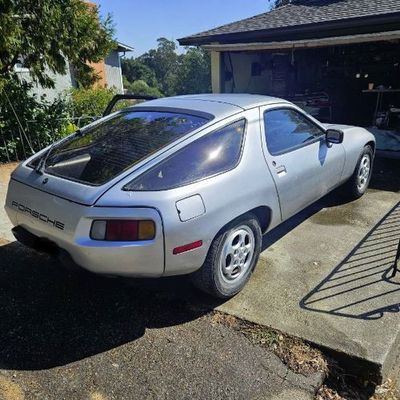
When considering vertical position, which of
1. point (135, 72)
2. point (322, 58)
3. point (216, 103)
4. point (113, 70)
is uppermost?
point (135, 72)

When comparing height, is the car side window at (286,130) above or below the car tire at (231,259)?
above

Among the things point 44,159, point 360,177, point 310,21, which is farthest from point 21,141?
point 310,21

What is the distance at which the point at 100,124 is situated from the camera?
145 inches

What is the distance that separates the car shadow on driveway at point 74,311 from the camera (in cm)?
254

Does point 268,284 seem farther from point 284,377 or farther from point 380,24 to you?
point 380,24

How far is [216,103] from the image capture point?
11.2 ft

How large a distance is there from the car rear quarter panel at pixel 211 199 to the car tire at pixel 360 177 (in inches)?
84.1

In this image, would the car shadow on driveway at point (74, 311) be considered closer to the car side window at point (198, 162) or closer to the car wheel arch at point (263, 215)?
the car wheel arch at point (263, 215)

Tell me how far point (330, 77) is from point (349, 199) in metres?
8.48

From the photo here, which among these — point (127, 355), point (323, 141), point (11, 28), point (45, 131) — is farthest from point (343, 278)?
point (45, 131)

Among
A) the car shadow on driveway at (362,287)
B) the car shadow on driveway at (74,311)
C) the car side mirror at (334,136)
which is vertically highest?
the car side mirror at (334,136)

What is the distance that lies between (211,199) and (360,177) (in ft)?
10.4

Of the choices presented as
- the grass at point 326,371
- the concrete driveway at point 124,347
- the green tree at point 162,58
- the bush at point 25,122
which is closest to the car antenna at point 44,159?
the concrete driveway at point 124,347

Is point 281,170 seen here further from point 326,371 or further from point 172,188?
point 326,371
